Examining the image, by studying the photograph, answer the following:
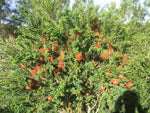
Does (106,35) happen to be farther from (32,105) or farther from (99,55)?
(32,105)

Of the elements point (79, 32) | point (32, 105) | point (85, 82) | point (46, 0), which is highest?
point (46, 0)

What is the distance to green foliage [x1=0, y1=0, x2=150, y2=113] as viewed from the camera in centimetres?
318

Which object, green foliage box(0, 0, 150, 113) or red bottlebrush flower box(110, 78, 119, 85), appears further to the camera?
red bottlebrush flower box(110, 78, 119, 85)

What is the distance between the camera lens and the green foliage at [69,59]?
318 cm

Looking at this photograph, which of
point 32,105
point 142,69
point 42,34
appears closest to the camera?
point 142,69

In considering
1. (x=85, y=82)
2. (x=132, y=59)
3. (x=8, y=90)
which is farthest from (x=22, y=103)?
(x=132, y=59)

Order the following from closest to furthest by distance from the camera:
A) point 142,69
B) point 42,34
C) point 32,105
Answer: point 142,69 → point 42,34 → point 32,105

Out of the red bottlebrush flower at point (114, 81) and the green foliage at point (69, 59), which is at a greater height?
the green foliage at point (69, 59)

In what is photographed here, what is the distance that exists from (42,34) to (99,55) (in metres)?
1.90

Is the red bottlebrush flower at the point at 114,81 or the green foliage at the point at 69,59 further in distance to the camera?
the red bottlebrush flower at the point at 114,81

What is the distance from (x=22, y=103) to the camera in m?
3.47

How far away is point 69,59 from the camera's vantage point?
3.24 m

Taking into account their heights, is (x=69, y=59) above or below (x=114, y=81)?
above

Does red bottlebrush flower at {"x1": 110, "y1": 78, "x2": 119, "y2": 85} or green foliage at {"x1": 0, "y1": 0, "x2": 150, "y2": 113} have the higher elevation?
green foliage at {"x1": 0, "y1": 0, "x2": 150, "y2": 113}
